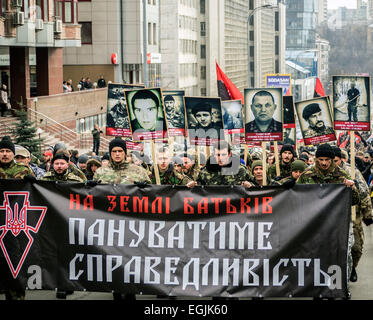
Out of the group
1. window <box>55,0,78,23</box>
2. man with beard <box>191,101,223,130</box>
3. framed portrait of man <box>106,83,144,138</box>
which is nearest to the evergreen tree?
framed portrait of man <box>106,83,144,138</box>

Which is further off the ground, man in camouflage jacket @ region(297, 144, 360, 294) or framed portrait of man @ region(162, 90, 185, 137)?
framed portrait of man @ region(162, 90, 185, 137)

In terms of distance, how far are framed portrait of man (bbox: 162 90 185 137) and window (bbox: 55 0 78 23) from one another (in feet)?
106

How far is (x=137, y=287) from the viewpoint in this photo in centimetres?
867

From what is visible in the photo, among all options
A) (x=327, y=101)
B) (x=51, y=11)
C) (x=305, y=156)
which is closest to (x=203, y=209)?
(x=327, y=101)

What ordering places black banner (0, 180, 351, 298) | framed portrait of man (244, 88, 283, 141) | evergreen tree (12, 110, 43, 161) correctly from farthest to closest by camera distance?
evergreen tree (12, 110, 43, 161) < framed portrait of man (244, 88, 283, 141) < black banner (0, 180, 351, 298)

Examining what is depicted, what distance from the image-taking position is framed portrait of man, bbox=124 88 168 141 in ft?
37.9

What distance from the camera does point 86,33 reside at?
60781 mm

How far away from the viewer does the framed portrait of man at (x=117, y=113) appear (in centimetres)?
1484

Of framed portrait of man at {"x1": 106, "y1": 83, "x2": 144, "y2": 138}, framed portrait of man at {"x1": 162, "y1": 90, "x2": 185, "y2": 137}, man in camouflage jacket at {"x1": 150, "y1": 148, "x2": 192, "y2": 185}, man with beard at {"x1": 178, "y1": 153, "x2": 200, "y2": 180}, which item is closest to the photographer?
man in camouflage jacket at {"x1": 150, "y1": 148, "x2": 192, "y2": 185}

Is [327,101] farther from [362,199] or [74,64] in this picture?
[74,64]

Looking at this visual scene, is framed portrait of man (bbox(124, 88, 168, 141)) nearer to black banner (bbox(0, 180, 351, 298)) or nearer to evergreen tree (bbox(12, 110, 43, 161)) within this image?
black banner (bbox(0, 180, 351, 298))

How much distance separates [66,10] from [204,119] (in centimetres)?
3552

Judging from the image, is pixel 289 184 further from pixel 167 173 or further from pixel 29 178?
pixel 167 173

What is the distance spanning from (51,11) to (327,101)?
3030 cm
